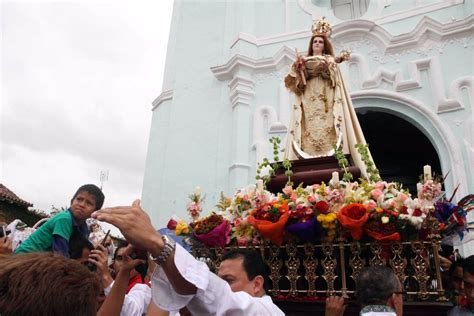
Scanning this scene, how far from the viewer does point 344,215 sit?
2398 millimetres

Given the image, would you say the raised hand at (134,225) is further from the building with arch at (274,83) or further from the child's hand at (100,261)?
the building with arch at (274,83)

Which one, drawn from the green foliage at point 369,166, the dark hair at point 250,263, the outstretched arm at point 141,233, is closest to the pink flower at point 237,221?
the dark hair at point 250,263

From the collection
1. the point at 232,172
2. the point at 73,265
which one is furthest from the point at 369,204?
the point at 232,172

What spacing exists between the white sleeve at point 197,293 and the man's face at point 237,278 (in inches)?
22.4

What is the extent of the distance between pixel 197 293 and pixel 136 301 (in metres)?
1.10

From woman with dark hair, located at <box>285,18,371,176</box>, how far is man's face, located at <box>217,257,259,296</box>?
2260mm

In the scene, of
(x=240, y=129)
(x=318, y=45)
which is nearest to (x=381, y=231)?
(x=318, y=45)

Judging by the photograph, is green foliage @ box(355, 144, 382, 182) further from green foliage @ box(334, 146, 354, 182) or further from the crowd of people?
the crowd of people

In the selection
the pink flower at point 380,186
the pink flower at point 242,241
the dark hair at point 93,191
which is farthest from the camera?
the dark hair at point 93,191

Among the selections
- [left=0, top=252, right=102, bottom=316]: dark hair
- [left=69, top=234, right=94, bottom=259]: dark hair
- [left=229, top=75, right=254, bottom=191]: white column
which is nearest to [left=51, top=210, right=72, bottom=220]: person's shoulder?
[left=69, top=234, right=94, bottom=259]: dark hair

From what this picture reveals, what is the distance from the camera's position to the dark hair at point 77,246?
2607mm

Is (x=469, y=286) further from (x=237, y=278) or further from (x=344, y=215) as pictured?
(x=237, y=278)

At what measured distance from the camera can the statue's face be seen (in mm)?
4680

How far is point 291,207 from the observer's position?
265cm
